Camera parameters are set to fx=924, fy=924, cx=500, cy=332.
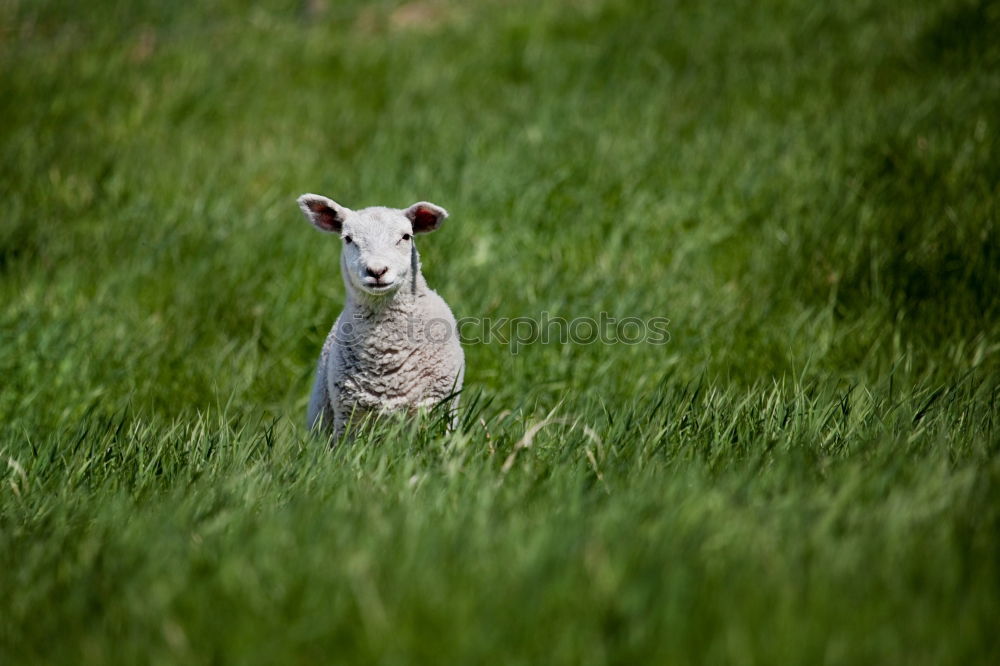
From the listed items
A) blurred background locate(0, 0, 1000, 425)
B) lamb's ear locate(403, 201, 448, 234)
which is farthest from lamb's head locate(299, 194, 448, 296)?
blurred background locate(0, 0, 1000, 425)

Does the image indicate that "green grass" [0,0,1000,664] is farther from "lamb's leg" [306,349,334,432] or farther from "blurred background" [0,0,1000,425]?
"lamb's leg" [306,349,334,432]

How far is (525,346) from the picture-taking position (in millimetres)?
4383

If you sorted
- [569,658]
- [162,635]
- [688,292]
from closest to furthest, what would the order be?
[569,658] < [162,635] < [688,292]

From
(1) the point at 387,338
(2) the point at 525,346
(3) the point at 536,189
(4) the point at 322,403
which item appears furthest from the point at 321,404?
(3) the point at 536,189

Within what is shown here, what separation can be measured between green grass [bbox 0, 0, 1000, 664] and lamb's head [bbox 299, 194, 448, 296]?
1.73 feet

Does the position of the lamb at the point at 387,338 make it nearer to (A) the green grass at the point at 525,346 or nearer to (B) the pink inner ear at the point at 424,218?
(B) the pink inner ear at the point at 424,218

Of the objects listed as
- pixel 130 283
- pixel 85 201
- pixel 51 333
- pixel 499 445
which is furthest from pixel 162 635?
pixel 85 201

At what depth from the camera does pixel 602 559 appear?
203cm

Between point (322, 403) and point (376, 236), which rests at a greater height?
point (376, 236)

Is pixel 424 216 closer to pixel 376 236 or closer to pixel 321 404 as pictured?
pixel 376 236

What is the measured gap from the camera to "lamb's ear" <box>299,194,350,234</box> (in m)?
3.39

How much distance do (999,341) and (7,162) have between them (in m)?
5.67

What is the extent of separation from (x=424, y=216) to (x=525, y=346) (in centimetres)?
113

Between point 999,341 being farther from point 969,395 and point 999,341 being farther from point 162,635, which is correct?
point 162,635
